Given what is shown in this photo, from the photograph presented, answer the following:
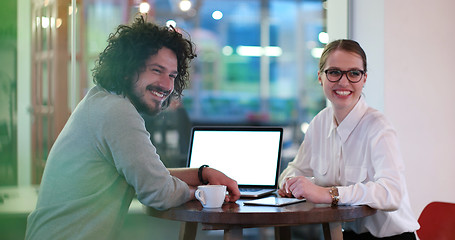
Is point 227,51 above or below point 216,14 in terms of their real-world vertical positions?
below

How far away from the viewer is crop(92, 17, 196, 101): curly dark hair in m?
1.89

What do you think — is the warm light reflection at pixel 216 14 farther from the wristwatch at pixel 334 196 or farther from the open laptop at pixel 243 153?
the wristwatch at pixel 334 196

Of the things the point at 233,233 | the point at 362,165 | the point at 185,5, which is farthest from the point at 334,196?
the point at 185,5

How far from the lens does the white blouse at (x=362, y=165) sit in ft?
6.21

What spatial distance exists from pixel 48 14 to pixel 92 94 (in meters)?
1.06

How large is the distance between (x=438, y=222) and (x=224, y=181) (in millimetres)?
924

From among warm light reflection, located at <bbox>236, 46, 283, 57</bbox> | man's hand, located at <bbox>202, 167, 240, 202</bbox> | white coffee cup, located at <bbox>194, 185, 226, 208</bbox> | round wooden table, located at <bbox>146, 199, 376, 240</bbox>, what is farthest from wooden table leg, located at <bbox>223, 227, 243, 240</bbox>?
warm light reflection, located at <bbox>236, 46, 283, 57</bbox>

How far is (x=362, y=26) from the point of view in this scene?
10.9 ft

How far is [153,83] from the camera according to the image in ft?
6.30

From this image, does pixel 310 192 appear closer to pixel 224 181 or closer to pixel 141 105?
pixel 224 181

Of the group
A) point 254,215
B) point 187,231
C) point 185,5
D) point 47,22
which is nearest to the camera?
point 254,215

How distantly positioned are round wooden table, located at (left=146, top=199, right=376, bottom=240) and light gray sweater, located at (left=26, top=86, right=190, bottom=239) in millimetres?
96

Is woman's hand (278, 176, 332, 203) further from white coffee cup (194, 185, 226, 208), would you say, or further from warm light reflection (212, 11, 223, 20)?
warm light reflection (212, 11, 223, 20)

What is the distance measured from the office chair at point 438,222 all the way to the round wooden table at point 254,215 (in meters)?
0.48
